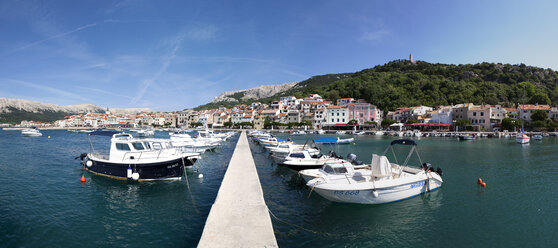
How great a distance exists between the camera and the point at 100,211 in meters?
12.0

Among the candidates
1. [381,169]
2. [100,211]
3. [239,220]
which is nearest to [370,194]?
[381,169]

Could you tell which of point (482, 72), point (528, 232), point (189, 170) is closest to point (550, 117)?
point (482, 72)

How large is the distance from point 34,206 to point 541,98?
147 meters

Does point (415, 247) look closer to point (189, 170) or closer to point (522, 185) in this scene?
point (522, 185)

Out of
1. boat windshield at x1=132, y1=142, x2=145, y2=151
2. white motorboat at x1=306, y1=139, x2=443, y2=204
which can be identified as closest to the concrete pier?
white motorboat at x1=306, y1=139, x2=443, y2=204

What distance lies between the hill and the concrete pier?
373 feet

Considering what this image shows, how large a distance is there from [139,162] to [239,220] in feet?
36.3

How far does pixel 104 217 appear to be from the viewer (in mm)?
11289

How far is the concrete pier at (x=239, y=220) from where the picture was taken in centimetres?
684

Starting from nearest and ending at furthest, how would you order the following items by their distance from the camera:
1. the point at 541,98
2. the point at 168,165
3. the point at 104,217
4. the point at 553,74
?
the point at 104,217, the point at 168,165, the point at 541,98, the point at 553,74

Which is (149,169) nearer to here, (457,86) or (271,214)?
(271,214)

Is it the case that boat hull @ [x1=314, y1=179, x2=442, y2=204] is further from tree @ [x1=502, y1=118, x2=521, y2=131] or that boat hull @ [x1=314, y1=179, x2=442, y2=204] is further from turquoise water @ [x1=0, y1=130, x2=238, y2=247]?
tree @ [x1=502, y1=118, x2=521, y2=131]

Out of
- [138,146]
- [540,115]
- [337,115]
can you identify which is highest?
[337,115]

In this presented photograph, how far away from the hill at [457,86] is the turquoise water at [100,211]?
372ft
